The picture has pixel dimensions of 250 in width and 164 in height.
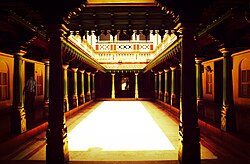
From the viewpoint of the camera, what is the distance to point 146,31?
245 inches

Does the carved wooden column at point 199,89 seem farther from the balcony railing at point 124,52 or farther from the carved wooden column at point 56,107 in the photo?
the balcony railing at point 124,52

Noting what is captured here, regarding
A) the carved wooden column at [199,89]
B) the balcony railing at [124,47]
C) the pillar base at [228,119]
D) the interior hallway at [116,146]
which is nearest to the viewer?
the interior hallway at [116,146]

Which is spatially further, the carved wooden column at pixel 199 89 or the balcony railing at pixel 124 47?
the balcony railing at pixel 124 47

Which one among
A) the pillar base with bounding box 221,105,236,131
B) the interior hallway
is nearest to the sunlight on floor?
A: the interior hallway

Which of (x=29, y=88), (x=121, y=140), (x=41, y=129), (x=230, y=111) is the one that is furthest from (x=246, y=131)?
(x=29, y=88)

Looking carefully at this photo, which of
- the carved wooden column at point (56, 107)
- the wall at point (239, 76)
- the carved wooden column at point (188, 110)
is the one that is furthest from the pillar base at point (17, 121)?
the wall at point (239, 76)

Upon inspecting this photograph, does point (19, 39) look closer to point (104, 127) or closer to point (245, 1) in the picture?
point (104, 127)

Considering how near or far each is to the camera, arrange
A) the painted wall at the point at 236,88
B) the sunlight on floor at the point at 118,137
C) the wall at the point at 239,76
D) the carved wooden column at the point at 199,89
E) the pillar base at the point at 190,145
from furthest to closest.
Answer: the wall at the point at 239,76, the carved wooden column at the point at 199,89, the painted wall at the point at 236,88, the sunlight on floor at the point at 118,137, the pillar base at the point at 190,145

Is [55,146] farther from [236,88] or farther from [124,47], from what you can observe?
[124,47]

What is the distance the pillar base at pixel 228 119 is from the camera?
20.5ft

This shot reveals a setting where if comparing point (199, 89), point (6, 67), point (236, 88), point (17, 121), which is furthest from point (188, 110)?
point (6, 67)

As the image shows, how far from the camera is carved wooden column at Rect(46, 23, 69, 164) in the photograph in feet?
13.3

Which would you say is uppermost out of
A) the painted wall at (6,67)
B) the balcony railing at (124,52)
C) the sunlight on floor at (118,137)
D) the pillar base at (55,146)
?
the balcony railing at (124,52)

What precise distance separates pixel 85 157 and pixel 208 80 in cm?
1184
